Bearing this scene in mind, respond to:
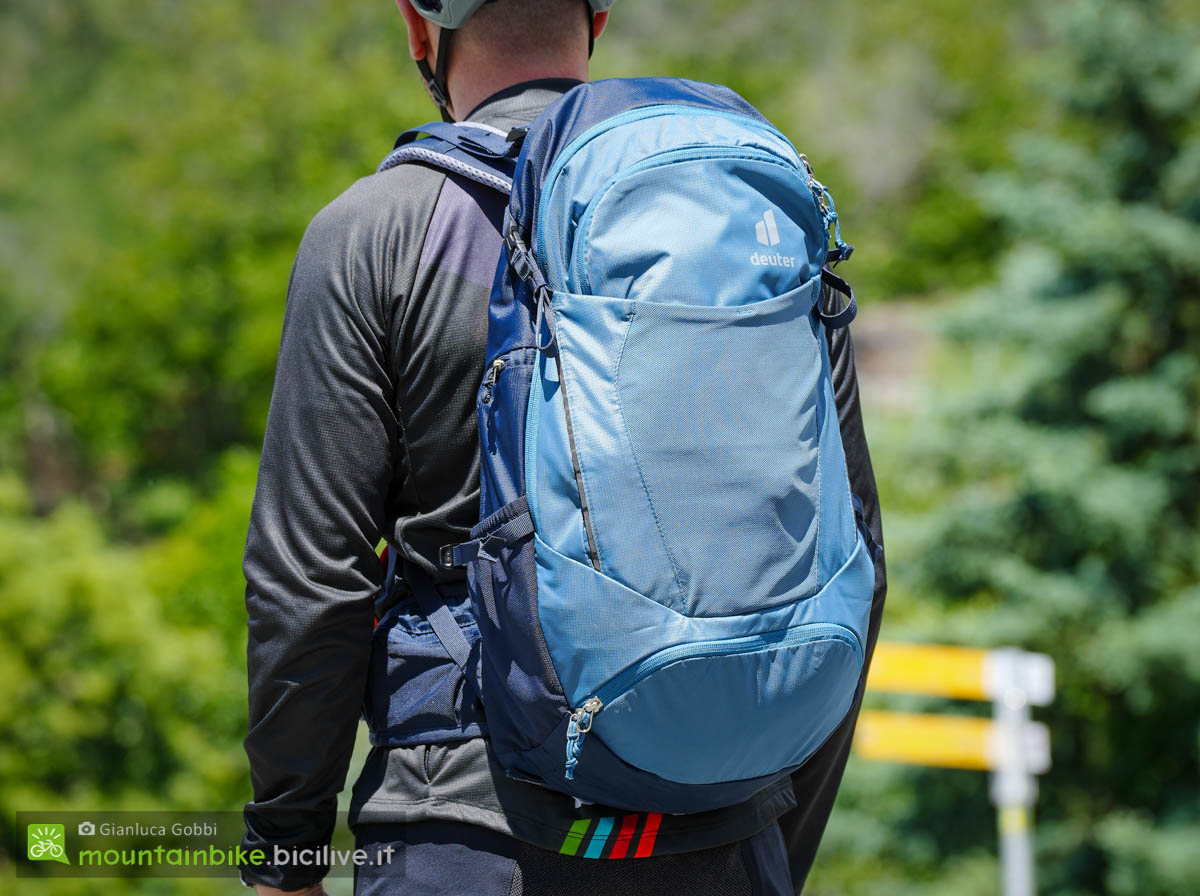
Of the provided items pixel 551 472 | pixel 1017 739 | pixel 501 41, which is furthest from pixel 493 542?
pixel 1017 739

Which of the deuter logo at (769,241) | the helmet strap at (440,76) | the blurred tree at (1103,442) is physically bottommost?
the blurred tree at (1103,442)

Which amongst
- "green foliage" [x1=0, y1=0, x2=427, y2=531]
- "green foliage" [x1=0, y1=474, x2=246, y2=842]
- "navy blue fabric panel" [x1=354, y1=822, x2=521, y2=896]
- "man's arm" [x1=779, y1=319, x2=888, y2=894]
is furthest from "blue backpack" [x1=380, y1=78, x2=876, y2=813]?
"green foliage" [x1=0, y1=0, x2=427, y2=531]

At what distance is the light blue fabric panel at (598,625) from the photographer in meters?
1.25

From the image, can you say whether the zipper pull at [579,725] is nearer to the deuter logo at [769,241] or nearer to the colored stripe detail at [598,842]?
the colored stripe detail at [598,842]

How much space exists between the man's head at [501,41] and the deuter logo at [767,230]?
434mm

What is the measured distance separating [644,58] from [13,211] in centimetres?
2185

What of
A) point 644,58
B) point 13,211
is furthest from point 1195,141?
point 13,211

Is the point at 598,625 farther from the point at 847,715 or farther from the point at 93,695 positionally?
the point at 93,695

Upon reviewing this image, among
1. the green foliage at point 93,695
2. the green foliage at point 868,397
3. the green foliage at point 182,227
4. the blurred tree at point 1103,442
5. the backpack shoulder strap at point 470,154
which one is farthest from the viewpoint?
the green foliage at point 182,227

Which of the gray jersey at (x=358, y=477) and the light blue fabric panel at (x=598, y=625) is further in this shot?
the gray jersey at (x=358, y=477)

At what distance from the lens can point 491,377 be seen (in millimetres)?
1369

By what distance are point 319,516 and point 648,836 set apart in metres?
0.54

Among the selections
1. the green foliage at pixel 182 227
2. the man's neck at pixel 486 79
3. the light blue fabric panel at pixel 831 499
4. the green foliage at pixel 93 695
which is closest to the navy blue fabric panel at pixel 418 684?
the light blue fabric panel at pixel 831 499

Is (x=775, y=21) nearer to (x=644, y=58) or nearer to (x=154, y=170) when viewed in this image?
(x=644, y=58)
